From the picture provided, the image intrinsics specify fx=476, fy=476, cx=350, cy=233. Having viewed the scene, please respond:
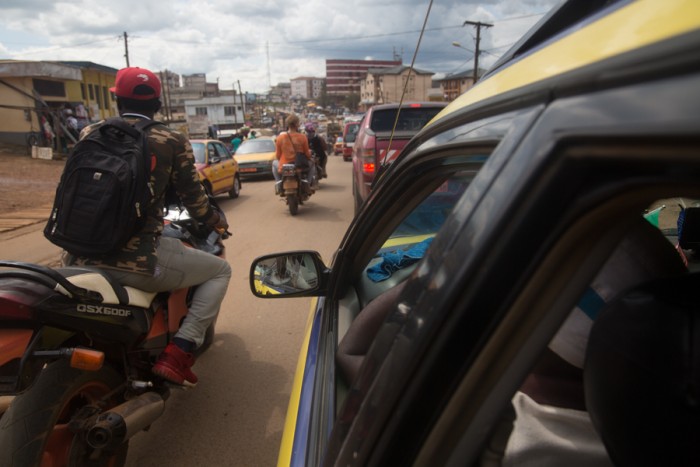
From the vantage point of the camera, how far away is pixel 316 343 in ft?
6.06

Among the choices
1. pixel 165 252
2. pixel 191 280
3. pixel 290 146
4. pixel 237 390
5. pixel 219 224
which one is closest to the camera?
pixel 165 252

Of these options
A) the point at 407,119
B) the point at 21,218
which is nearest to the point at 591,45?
the point at 407,119

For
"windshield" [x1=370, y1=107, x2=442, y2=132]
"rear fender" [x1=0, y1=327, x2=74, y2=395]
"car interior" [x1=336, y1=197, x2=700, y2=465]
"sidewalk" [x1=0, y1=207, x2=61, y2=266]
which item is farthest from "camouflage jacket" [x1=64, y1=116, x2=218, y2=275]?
"windshield" [x1=370, y1=107, x2=442, y2=132]

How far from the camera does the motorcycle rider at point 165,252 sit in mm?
2619

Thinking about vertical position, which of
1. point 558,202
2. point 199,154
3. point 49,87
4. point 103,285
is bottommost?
point 199,154

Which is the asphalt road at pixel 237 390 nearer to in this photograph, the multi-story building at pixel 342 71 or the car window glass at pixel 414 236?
the car window glass at pixel 414 236

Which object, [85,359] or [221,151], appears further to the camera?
[221,151]

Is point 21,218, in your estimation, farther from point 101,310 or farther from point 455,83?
point 455,83

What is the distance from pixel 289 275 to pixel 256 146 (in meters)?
15.5

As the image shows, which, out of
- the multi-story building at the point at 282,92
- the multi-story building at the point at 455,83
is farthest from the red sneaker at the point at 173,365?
the multi-story building at the point at 282,92

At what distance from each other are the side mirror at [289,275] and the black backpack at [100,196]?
761mm

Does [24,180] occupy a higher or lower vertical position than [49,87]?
lower

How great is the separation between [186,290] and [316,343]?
1537 millimetres

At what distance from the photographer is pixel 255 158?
52.6 feet
